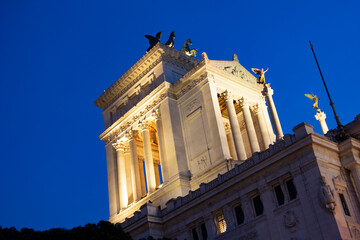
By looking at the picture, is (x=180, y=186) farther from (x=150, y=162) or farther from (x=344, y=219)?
(x=344, y=219)

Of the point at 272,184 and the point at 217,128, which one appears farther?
the point at 217,128

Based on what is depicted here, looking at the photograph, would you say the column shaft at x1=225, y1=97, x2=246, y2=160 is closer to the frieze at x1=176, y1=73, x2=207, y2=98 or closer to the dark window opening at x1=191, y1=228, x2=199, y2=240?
the frieze at x1=176, y1=73, x2=207, y2=98

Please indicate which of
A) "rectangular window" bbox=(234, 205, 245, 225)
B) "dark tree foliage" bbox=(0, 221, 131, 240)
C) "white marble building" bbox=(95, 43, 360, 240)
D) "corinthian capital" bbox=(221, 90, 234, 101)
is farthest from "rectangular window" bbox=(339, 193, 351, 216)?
"corinthian capital" bbox=(221, 90, 234, 101)

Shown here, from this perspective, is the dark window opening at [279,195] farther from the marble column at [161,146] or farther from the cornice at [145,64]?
the cornice at [145,64]

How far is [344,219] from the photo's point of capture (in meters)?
35.2

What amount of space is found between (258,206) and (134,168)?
91.2ft

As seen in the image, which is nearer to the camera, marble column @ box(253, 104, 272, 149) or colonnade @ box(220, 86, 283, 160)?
colonnade @ box(220, 86, 283, 160)

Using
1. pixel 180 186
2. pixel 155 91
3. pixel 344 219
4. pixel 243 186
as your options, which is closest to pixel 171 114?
pixel 155 91

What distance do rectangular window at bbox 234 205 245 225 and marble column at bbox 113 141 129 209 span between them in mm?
25023

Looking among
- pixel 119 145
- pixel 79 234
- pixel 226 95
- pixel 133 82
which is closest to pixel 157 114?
pixel 119 145

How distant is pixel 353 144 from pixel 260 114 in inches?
1045

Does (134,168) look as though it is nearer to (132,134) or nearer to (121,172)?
(121,172)

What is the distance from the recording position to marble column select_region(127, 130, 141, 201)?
63.8 meters

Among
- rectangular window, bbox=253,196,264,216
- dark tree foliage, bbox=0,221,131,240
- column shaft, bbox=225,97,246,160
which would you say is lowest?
dark tree foliage, bbox=0,221,131,240
